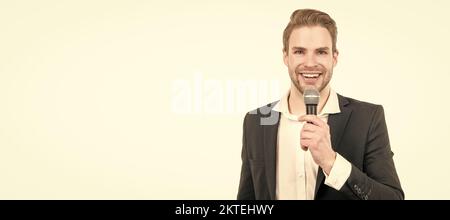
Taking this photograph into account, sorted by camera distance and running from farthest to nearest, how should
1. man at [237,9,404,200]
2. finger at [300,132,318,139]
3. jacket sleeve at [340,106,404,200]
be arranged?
1. man at [237,9,404,200]
2. jacket sleeve at [340,106,404,200]
3. finger at [300,132,318,139]

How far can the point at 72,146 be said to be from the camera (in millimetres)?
3926

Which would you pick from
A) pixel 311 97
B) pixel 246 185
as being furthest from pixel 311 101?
pixel 246 185

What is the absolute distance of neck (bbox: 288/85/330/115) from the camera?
10.6ft

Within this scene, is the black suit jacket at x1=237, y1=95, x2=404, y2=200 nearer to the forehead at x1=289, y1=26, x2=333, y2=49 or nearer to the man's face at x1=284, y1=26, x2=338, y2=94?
the man's face at x1=284, y1=26, x2=338, y2=94

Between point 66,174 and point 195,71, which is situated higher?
point 195,71

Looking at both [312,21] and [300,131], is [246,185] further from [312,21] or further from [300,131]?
[312,21]

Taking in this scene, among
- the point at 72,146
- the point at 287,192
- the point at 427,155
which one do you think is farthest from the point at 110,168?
the point at 427,155

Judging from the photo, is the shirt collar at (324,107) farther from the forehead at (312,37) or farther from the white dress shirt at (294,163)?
the forehead at (312,37)

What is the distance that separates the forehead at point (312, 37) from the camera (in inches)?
125

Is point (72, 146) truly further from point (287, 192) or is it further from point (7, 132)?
point (287, 192)

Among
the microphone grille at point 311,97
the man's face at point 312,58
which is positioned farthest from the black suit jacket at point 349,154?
the microphone grille at point 311,97

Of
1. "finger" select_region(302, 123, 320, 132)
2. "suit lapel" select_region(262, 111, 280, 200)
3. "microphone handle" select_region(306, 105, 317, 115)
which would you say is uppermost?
"microphone handle" select_region(306, 105, 317, 115)

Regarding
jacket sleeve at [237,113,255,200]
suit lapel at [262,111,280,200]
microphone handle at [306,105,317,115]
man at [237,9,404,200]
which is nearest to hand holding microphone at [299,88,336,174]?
microphone handle at [306,105,317,115]
